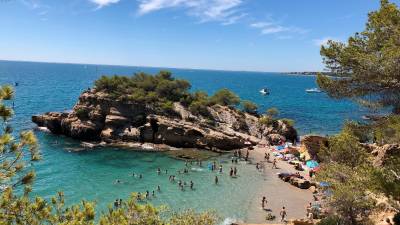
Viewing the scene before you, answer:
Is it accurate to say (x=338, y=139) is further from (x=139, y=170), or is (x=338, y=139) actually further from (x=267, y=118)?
(x=267, y=118)

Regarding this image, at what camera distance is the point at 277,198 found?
41594 millimetres

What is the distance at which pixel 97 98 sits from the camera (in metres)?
70.6

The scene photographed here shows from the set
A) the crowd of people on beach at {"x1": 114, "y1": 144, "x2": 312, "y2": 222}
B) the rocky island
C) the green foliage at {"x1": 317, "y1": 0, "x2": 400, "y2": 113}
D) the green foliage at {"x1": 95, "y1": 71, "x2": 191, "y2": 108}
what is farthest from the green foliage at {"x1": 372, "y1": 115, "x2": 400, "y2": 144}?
the green foliage at {"x1": 95, "y1": 71, "x2": 191, "y2": 108}

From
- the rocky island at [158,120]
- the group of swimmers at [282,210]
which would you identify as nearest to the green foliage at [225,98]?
the rocky island at [158,120]

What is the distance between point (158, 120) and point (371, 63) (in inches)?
2028

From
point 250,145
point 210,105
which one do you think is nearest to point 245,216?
point 250,145

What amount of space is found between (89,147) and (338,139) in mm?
42673

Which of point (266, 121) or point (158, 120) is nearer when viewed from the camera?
point (158, 120)

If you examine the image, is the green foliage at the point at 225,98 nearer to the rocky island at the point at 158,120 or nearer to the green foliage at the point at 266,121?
the rocky island at the point at 158,120

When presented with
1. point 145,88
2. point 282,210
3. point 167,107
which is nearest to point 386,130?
point 282,210

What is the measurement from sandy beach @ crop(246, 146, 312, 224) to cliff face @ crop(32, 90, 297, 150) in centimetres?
1401

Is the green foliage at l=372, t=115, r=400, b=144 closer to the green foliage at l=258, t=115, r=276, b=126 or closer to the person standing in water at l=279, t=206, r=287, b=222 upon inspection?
the person standing in water at l=279, t=206, r=287, b=222

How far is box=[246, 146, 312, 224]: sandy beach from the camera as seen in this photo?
36812 millimetres

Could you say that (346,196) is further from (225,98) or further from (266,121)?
(225,98)
